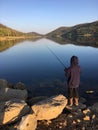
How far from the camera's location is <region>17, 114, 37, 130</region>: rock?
30.0ft

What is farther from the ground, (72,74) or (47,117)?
(72,74)

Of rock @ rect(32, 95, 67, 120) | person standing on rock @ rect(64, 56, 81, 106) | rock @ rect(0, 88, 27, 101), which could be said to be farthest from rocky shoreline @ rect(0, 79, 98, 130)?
rock @ rect(0, 88, 27, 101)

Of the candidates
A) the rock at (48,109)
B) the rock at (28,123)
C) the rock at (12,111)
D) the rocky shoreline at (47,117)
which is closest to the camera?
the rock at (28,123)

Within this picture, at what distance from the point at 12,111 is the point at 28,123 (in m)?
1.36

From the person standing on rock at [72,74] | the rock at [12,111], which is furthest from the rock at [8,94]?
the person standing on rock at [72,74]

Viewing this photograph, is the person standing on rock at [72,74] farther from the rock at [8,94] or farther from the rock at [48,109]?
the rock at [8,94]

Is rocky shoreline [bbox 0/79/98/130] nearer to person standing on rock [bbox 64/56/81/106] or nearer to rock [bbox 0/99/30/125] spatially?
rock [bbox 0/99/30/125]

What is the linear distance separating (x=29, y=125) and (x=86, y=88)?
10107 mm

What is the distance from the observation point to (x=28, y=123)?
371 inches

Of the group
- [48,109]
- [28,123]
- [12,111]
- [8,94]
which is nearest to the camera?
[28,123]

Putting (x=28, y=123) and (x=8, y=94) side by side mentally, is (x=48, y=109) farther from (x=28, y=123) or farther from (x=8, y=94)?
(x=8, y=94)

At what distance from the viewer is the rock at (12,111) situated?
1029cm

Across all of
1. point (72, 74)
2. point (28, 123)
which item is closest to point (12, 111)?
point (28, 123)

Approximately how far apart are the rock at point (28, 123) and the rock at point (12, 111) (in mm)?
977
